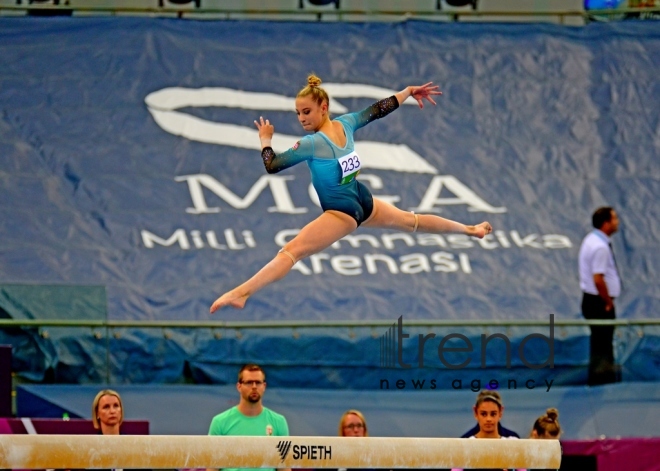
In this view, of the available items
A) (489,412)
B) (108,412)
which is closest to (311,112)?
(489,412)

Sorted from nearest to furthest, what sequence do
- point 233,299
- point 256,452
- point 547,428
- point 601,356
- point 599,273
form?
1. point 256,452
2. point 233,299
3. point 547,428
4. point 601,356
5. point 599,273

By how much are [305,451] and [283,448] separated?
112mm

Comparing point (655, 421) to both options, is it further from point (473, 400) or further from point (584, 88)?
point (584, 88)

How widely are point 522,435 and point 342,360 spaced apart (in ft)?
4.99

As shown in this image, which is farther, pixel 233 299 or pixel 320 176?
pixel 320 176

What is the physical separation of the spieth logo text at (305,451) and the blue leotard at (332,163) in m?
1.27

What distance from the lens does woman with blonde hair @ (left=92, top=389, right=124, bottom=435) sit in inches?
305

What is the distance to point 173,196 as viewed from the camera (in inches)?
453

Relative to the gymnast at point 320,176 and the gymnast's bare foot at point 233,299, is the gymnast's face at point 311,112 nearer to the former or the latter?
the gymnast at point 320,176

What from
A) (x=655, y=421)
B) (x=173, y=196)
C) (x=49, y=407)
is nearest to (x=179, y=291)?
(x=173, y=196)

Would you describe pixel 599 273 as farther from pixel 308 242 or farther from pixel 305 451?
pixel 305 451

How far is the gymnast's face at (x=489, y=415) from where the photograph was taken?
7695 mm

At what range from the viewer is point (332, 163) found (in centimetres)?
647

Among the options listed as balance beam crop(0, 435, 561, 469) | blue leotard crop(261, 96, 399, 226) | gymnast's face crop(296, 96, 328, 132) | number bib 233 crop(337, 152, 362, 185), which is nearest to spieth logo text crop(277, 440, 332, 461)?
Answer: balance beam crop(0, 435, 561, 469)
